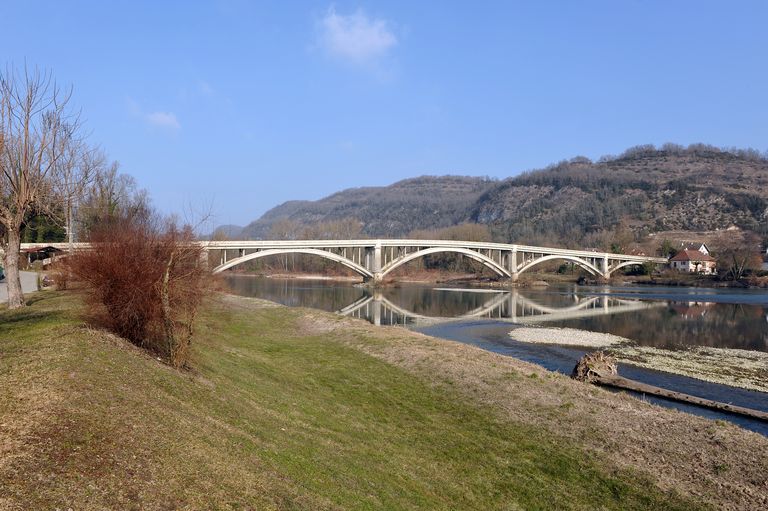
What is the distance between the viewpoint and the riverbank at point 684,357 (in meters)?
23.3

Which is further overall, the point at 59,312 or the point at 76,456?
the point at 59,312

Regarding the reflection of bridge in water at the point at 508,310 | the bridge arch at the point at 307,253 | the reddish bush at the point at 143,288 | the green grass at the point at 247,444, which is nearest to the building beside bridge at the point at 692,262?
the reflection of bridge in water at the point at 508,310

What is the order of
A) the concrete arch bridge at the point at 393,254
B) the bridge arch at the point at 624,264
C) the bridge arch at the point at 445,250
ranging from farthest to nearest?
the bridge arch at the point at 624,264
the bridge arch at the point at 445,250
the concrete arch bridge at the point at 393,254

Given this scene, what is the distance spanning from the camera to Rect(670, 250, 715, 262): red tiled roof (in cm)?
10738

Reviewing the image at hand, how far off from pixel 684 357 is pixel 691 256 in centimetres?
9293

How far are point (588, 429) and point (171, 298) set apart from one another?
1116 centimetres

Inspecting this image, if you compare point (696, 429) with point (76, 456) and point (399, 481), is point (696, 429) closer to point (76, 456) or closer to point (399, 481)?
point (399, 481)

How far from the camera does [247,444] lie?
869 cm

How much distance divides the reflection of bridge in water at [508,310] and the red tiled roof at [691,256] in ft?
171

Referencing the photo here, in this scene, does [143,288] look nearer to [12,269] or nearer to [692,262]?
[12,269]

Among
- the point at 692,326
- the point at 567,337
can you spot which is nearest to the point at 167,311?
the point at 567,337

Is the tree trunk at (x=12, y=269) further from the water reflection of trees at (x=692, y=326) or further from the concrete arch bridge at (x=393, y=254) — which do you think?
the concrete arch bridge at (x=393, y=254)

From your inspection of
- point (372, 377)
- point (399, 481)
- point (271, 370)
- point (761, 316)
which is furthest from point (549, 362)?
point (761, 316)

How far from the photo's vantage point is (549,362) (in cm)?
2606
